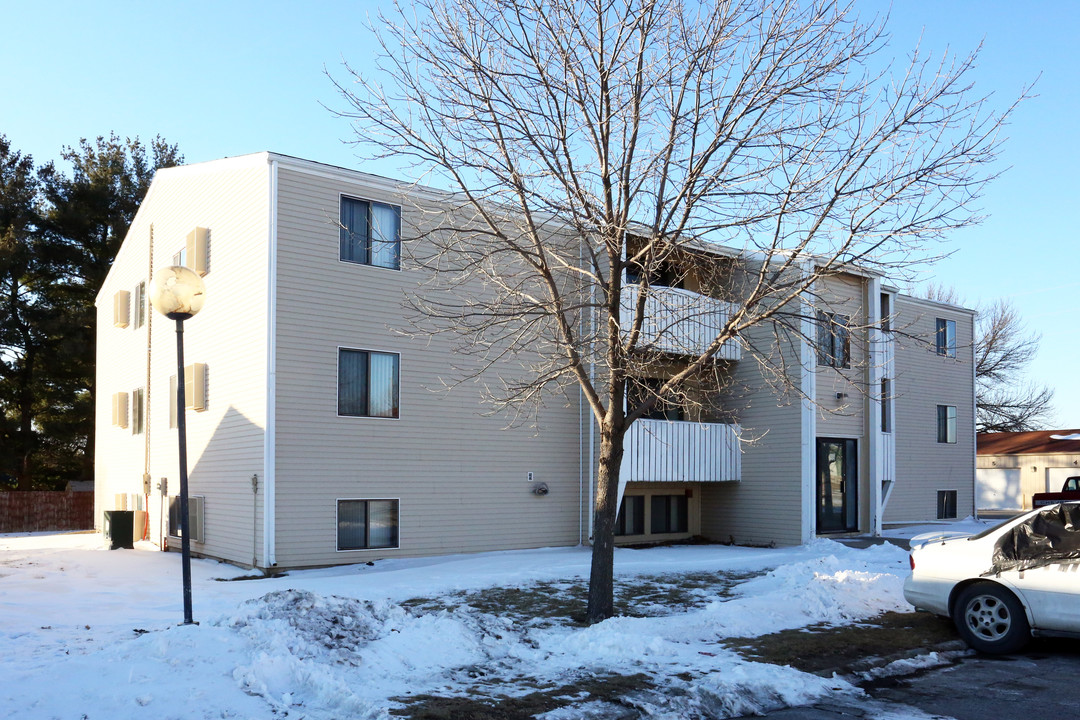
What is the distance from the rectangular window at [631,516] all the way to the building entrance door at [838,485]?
4.02 metres

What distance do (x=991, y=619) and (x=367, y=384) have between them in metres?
10.9

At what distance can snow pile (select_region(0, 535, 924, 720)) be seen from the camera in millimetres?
6449

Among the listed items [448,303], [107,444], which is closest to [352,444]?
[448,303]

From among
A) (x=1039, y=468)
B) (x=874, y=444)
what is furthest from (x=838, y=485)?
(x=1039, y=468)

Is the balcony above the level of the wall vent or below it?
below

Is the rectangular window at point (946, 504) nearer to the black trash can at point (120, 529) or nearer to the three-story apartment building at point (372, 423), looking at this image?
the three-story apartment building at point (372, 423)

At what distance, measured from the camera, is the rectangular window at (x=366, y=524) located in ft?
52.3

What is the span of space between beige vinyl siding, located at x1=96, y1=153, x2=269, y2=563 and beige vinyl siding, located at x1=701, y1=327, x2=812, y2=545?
1007cm

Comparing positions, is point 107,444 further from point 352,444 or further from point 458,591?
point 458,591

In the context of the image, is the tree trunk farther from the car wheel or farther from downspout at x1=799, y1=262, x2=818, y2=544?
downspout at x1=799, y1=262, x2=818, y2=544

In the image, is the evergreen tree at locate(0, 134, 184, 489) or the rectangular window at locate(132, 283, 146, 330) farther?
the evergreen tree at locate(0, 134, 184, 489)

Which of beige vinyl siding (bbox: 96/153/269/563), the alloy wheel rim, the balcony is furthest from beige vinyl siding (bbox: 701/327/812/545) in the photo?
beige vinyl siding (bbox: 96/153/269/563)

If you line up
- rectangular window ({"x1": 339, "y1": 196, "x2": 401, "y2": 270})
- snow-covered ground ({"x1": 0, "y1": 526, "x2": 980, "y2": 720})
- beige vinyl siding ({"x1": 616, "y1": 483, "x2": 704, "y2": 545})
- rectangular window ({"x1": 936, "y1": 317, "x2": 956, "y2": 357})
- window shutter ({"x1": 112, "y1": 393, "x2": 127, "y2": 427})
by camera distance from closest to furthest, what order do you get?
snow-covered ground ({"x1": 0, "y1": 526, "x2": 980, "y2": 720}) → rectangular window ({"x1": 339, "y1": 196, "x2": 401, "y2": 270}) → beige vinyl siding ({"x1": 616, "y1": 483, "x2": 704, "y2": 545}) → window shutter ({"x1": 112, "y1": 393, "x2": 127, "y2": 427}) → rectangular window ({"x1": 936, "y1": 317, "x2": 956, "y2": 357})

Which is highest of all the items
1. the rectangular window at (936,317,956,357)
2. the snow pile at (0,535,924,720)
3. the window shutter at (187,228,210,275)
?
the window shutter at (187,228,210,275)
